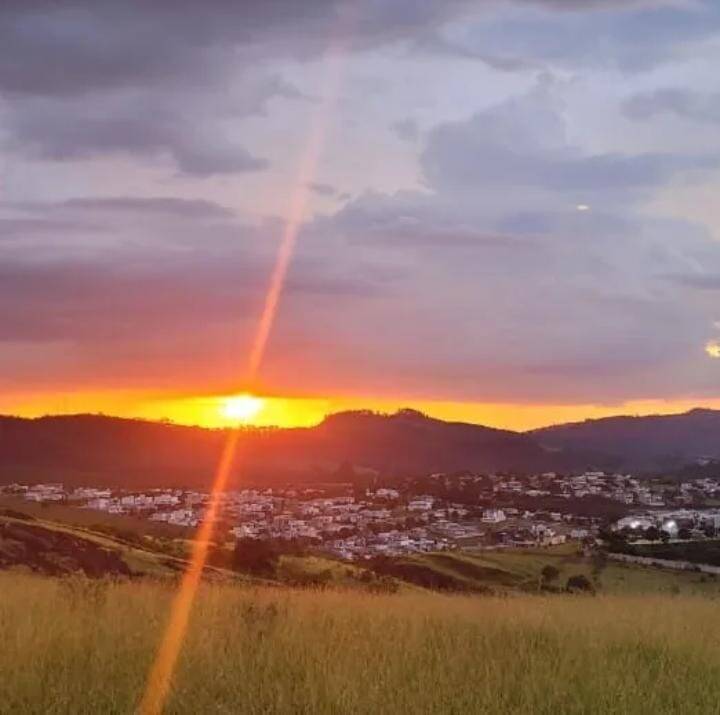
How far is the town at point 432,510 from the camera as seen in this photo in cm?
7312

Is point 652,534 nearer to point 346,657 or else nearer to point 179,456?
point 346,657

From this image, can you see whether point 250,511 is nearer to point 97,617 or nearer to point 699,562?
point 699,562

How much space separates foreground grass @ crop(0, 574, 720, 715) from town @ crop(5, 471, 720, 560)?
127 ft

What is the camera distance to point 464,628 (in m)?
11.5

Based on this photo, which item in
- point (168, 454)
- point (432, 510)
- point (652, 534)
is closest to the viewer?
point (652, 534)

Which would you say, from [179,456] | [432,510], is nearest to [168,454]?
[179,456]

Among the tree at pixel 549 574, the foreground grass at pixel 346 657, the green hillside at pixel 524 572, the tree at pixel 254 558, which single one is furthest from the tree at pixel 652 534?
the foreground grass at pixel 346 657

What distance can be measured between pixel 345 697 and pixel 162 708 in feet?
4.64

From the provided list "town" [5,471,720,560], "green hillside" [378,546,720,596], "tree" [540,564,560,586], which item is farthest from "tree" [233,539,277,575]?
"town" [5,471,720,560]

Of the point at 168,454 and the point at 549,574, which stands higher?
the point at 168,454

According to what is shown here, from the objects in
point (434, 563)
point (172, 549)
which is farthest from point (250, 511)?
point (172, 549)

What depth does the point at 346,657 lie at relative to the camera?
9.24m

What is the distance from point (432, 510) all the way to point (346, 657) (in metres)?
99.4

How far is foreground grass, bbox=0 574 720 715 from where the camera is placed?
25.4ft
